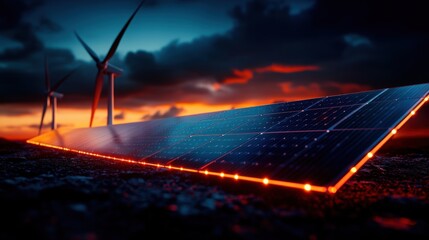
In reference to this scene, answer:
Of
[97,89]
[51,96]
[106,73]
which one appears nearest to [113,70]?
[106,73]

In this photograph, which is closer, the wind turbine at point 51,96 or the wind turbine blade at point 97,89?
the wind turbine blade at point 97,89

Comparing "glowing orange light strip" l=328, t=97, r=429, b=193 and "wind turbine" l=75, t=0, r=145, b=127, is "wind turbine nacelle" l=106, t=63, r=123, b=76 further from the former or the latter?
"glowing orange light strip" l=328, t=97, r=429, b=193

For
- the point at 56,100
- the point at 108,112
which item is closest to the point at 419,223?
the point at 108,112

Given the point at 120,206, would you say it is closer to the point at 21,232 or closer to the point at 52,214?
the point at 52,214

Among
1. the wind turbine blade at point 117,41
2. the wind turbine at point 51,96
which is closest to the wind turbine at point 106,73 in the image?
the wind turbine blade at point 117,41

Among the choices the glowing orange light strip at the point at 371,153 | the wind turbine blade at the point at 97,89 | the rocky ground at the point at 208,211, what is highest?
the wind turbine blade at the point at 97,89

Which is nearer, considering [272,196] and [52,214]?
[52,214]

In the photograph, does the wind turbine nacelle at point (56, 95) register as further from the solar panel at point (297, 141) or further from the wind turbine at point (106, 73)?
the solar panel at point (297, 141)
